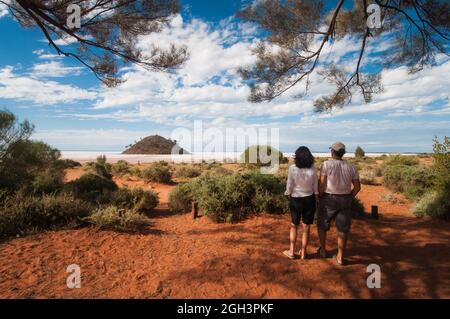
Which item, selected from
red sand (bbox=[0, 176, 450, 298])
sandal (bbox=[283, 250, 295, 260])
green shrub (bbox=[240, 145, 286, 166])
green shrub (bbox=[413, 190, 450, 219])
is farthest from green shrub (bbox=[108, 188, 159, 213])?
green shrub (bbox=[240, 145, 286, 166])

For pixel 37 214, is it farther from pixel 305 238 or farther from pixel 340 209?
pixel 340 209

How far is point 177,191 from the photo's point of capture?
1088 centimetres

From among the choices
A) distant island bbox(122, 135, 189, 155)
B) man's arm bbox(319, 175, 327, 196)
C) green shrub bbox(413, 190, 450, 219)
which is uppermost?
distant island bbox(122, 135, 189, 155)

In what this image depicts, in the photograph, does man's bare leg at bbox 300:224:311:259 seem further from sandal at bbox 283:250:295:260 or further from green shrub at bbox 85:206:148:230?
green shrub at bbox 85:206:148:230

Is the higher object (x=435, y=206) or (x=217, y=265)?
(x=435, y=206)

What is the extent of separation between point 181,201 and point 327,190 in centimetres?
683

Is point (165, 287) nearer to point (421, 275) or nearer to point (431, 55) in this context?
point (421, 275)

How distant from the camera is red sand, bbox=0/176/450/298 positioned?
3.97 metres

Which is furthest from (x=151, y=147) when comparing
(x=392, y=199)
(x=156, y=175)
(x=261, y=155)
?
(x=392, y=199)

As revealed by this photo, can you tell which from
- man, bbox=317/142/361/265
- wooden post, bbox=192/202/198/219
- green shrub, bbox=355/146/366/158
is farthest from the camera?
green shrub, bbox=355/146/366/158

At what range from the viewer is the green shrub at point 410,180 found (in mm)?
12318

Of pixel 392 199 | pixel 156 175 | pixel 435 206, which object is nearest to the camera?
pixel 435 206

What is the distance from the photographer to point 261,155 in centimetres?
3028

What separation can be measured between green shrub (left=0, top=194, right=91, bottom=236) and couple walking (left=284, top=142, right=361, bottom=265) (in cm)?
484
